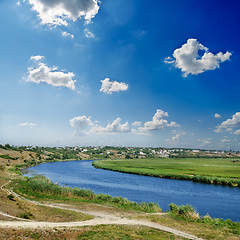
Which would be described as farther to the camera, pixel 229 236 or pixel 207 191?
pixel 207 191

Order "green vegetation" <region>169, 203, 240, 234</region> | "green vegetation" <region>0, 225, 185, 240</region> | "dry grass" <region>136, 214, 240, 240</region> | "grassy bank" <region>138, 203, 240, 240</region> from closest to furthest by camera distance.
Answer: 1. "green vegetation" <region>0, 225, 185, 240</region>
2. "dry grass" <region>136, 214, 240, 240</region>
3. "grassy bank" <region>138, 203, 240, 240</region>
4. "green vegetation" <region>169, 203, 240, 234</region>

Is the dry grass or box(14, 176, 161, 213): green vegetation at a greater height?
the dry grass

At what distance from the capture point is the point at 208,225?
2570cm

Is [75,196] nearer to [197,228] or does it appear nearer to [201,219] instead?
[201,219]

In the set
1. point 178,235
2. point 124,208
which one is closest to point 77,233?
point 178,235

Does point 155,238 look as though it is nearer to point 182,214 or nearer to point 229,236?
point 229,236

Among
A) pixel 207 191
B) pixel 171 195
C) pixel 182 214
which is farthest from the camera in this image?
pixel 207 191

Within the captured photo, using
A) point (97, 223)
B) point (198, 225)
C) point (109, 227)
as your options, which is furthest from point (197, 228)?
point (97, 223)

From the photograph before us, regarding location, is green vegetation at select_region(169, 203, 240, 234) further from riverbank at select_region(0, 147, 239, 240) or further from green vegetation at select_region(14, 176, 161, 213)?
green vegetation at select_region(14, 176, 161, 213)

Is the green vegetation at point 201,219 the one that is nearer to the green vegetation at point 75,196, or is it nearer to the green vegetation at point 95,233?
the green vegetation at point 75,196

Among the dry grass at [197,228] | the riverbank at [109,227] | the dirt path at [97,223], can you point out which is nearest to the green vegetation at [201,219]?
the riverbank at [109,227]

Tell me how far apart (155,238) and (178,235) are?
311cm

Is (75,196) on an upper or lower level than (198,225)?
lower

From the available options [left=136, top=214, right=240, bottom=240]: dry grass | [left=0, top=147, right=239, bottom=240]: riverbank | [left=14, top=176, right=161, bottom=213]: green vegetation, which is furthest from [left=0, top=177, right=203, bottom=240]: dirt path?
[left=14, top=176, right=161, bottom=213]: green vegetation
